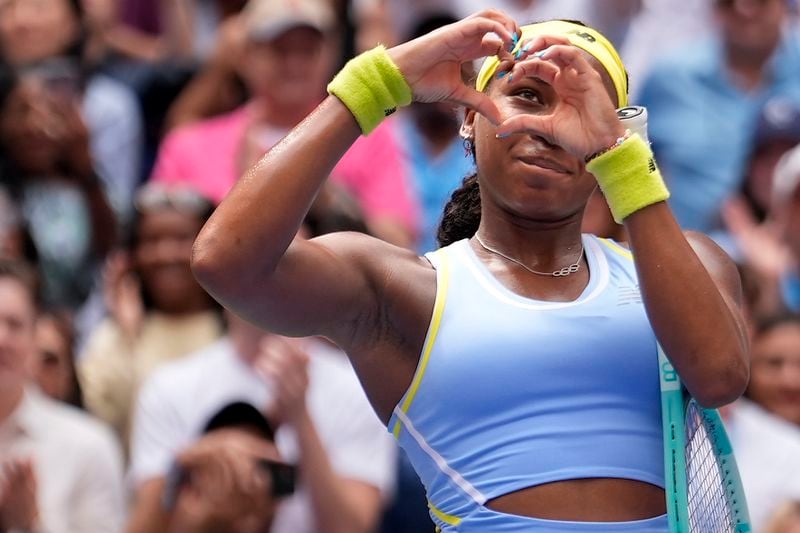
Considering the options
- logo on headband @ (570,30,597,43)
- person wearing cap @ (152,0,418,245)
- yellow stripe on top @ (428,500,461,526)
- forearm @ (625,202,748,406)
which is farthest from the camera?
person wearing cap @ (152,0,418,245)

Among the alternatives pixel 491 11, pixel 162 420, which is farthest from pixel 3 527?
pixel 491 11

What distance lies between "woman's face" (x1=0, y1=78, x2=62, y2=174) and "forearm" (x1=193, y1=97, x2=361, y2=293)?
3.77 meters

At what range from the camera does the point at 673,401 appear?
2844mm

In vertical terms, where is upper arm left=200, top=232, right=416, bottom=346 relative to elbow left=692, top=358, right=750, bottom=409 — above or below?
above

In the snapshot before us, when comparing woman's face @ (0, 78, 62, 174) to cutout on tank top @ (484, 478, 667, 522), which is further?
woman's face @ (0, 78, 62, 174)

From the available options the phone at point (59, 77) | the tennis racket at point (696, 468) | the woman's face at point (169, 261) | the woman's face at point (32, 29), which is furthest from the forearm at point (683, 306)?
the woman's face at point (32, 29)

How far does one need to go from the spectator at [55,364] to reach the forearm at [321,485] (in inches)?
46.9

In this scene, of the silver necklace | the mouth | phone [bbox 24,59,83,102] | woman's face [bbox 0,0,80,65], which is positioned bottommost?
phone [bbox 24,59,83,102]

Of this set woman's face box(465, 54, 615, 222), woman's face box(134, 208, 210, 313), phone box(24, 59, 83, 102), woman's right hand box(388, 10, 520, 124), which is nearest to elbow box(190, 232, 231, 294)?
woman's right hand box(388, 10, 520, 124)

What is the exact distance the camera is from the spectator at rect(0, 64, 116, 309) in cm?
629

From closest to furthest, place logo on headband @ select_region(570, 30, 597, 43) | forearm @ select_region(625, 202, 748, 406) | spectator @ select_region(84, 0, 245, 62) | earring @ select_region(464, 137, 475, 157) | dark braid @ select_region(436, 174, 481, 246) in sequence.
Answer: forearm @ select_region(625, 202, 748, 406) → logo on headband @ select_region(570, 30, 597, 43) → earring @ select_region(464, 137, 475, 157) → dark braid @ select_region(436, 174, 481, 246) → spectator @ select_region(84, 0, 245, 62)

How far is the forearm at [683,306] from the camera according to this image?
270 cm

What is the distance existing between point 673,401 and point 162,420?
262 centimetres

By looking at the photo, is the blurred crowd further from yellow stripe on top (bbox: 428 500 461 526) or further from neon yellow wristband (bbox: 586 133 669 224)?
neon yellow wristband (bbox: 586 133 669 224)
